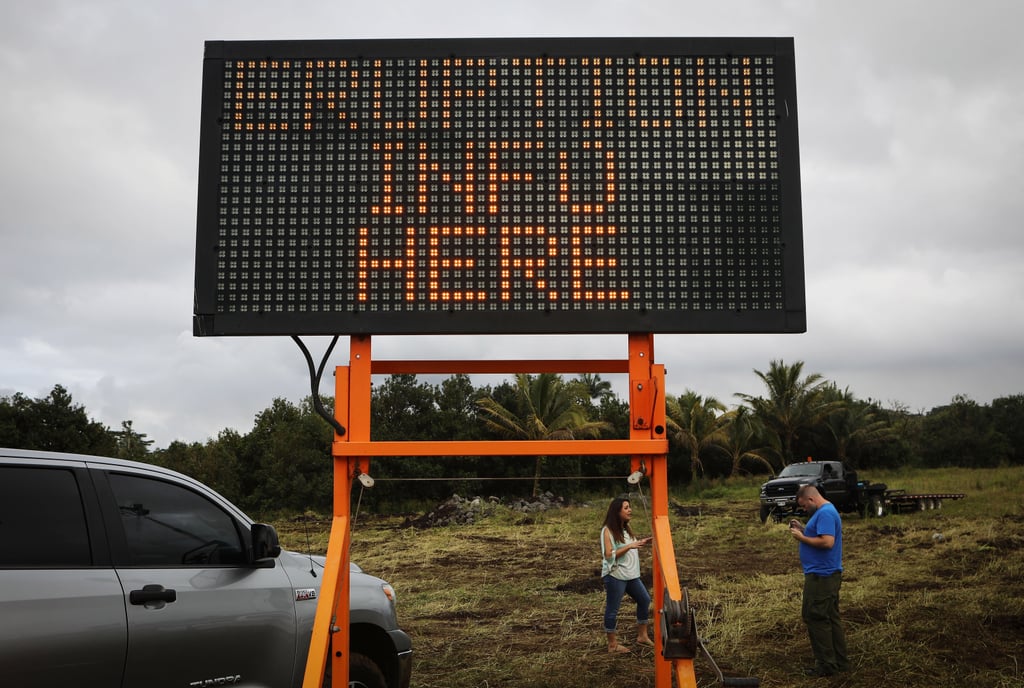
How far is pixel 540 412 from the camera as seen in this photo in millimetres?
38031

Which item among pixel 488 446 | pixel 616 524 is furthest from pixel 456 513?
pixel 488 446

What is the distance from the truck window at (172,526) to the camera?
472 cm

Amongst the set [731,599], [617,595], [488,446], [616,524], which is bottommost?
[731,599]

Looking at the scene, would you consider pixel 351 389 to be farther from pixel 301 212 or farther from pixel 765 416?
pixel 765 416

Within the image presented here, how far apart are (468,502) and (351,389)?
82.4ft

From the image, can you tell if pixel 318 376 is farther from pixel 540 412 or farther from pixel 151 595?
pixel 540 412

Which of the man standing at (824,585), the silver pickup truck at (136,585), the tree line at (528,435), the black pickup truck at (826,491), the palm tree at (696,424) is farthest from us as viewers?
the palm tree at (696,424)

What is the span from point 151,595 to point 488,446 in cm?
215

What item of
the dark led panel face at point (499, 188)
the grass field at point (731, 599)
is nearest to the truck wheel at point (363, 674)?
the grass field at point (731, 599)

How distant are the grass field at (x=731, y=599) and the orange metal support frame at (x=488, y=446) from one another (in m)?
3.27

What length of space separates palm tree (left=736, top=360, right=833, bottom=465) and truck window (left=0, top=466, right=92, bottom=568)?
44.6 metres

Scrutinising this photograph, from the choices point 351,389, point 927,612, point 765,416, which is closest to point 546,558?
point 927,612

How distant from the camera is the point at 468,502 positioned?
3053 cm

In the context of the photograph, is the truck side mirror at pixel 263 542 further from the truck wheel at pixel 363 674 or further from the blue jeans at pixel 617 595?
the blue jeans at pixel 617 595
